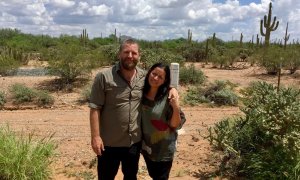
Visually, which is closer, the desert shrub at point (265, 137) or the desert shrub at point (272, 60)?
the desert shrub at point (265, 137)

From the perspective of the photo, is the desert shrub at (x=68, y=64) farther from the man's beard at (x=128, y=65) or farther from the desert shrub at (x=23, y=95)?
the man's beard at (x=128, y=65)

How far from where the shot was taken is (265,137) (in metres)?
5.11

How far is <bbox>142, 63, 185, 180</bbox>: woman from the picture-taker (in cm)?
371

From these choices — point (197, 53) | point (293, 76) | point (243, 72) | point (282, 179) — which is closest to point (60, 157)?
point (282, 179)

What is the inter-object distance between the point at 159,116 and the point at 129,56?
62 cm

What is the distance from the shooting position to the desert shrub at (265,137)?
15.5 ft

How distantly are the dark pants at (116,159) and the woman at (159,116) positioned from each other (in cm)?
13

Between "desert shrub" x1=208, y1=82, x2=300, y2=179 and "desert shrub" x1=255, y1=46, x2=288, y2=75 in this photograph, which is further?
"desert shrub" x1=255, y1=46, x2=288, y2=75

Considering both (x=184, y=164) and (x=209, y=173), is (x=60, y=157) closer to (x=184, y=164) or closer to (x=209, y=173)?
(x=184, y=164)

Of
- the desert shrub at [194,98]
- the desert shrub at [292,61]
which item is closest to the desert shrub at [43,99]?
the desert shrub at [194,98]

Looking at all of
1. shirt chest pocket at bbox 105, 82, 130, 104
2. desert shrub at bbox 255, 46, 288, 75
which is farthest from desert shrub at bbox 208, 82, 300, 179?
desert shrub at bbox 255, 46, 288, 75

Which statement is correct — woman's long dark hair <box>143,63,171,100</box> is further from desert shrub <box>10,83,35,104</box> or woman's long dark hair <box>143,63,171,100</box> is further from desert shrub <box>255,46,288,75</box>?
desert shrub <box>255,46,288,75</box>

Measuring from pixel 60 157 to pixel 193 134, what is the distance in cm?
288

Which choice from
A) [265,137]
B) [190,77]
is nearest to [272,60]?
[190,77]
